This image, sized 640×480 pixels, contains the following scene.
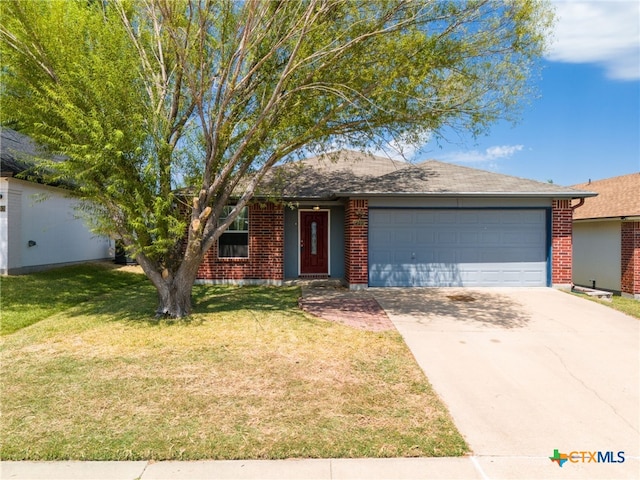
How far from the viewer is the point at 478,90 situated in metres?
7.58

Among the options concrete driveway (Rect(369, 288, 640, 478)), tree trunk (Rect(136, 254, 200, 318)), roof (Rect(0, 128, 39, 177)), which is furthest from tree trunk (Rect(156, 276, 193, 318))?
roof (Rect(0, 128, 39, 177))

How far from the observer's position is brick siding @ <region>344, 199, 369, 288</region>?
1077 centimetres

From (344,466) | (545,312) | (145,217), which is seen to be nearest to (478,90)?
(545,312)

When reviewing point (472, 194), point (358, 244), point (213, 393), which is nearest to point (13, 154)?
point (358, 244)

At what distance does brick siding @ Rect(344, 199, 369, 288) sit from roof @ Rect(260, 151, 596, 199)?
56cm

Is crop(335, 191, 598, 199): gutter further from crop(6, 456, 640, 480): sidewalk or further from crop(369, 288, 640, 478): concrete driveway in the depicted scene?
crop(6, 456, 640, 480): sidewalk

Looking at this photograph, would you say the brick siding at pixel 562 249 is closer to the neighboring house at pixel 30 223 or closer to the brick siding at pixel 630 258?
the brick siding at pixel 630 258

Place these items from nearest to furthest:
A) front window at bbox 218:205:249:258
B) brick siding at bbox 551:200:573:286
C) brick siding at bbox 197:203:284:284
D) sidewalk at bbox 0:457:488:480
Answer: sidewalk at bbox 0:457:488:480, brick siding at bbox 551:200:573:286, brick siding at bbox 197:203:284:284, front window at bbox 218:205:249:258

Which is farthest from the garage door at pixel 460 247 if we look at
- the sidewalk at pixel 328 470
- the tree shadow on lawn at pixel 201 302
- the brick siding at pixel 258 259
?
the sidewalk at pixel 328 470

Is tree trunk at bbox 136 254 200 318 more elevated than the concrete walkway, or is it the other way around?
tree trunk at bbox 136 254 200 318

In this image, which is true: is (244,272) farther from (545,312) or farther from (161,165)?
(545,312)

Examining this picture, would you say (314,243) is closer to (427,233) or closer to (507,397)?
(427,233)

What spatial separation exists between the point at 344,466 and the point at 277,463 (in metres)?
0.52

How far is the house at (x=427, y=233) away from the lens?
425 inches
